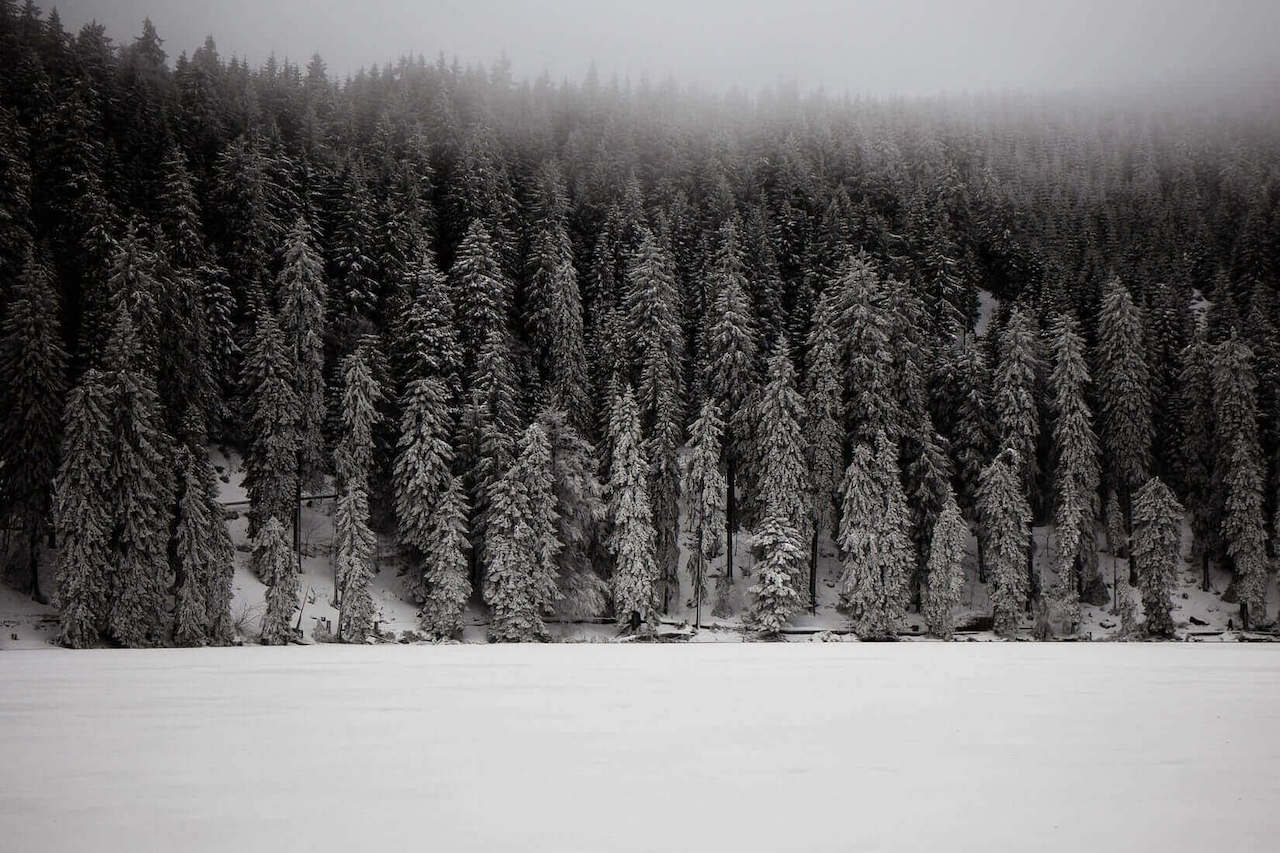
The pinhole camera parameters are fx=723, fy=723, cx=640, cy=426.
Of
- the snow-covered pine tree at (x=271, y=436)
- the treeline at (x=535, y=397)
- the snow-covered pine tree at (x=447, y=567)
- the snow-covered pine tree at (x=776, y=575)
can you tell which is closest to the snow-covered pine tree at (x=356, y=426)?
the treeline at (x=535, y=397)

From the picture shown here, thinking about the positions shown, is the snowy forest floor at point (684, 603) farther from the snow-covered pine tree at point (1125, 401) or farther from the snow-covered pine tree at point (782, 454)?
the snow-covered pine tree at point (782, 454)

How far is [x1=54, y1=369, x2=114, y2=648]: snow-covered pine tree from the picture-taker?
31.8 m

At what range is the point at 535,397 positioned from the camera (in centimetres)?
5119

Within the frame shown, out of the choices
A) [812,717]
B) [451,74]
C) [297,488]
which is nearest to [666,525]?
[297,488]

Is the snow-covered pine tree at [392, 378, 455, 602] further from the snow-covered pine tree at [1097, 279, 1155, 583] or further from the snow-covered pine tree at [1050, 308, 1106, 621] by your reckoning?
the snow-covered pine tree at [1097, 279, 1155, 583]

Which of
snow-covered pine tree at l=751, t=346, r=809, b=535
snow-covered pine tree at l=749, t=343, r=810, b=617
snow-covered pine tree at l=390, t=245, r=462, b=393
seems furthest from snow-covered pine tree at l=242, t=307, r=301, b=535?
snow-covered pine tree at l=751, t=346, r=809, b=535

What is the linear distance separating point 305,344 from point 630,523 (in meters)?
23.7

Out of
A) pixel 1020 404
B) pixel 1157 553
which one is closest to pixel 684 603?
pixel 1020 404

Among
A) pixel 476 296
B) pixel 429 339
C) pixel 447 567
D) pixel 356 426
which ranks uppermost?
pixel 476 296

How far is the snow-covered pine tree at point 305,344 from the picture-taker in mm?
44062

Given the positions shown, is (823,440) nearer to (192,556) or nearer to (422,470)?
(422,470)

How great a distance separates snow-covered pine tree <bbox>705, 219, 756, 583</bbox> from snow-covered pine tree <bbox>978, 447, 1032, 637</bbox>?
15.4 metres

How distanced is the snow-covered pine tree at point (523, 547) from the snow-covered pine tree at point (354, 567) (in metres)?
6.26

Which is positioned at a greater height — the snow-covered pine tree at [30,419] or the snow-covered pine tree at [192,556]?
the snow-covered pine tree at [30,419]
